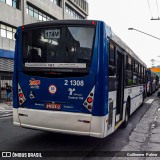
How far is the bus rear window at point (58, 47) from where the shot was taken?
6.12 metres

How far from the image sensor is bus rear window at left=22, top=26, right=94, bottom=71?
612cm

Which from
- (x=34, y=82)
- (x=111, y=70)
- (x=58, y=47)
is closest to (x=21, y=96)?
(x=34, y=82)

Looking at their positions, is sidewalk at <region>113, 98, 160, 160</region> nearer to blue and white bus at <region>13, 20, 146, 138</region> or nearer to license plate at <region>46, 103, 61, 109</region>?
blue and white bus at <region>13, 20, 146, 138</region>

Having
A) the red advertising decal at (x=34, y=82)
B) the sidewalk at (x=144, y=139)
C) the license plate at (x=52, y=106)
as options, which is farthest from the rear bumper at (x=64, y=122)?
the sidewalk at (x=144, y=139)

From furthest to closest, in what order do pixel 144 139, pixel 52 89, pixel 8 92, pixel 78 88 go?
1. pixel 8 92
2. pixel 144 139
3. pixel 52 89
4. pixel 78 88

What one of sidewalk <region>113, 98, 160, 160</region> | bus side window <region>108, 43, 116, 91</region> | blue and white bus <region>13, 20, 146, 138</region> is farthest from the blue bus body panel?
sidewalk <region>113, 98, 160, 160</region>

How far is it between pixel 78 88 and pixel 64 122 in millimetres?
903

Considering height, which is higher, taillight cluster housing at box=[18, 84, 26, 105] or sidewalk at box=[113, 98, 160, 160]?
taillight cluster housing at box=[18, 84, 26, 105]

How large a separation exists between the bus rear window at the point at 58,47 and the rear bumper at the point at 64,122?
3.81 feet

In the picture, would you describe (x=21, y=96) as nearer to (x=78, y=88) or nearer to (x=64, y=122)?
(x=64, y=122)

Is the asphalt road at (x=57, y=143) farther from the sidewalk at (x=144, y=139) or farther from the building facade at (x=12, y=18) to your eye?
the building facade at (x=12, y=18)

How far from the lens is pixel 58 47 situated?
6.33 meters

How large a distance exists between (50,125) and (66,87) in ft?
3.42

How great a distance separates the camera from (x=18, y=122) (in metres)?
6.75
